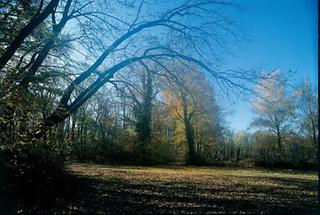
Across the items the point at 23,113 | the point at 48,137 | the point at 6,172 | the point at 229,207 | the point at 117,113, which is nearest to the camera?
the point at 229,207

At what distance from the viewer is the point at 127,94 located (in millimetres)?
17719

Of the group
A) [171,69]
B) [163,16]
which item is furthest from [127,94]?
[163,16]

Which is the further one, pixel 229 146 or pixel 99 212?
pixel 229 146

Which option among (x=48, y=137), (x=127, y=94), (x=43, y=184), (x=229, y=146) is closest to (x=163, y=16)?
(x=127, y=94)

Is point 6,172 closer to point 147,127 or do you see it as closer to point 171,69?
point 171,69

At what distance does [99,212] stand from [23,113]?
4.71m

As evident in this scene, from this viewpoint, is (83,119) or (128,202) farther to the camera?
(83,119)

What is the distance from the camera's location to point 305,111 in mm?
39219

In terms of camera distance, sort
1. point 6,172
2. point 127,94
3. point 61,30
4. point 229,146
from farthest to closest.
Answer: point 229,146
point 127,94
point 61,30
point 6,172

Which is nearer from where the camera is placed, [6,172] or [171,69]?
[6,172]

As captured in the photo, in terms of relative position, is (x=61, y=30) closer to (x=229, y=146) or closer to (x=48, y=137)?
(x=48, y=137)

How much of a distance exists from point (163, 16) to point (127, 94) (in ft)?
13.2

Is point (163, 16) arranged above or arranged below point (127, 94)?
above

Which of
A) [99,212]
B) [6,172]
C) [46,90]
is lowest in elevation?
[99,212]
